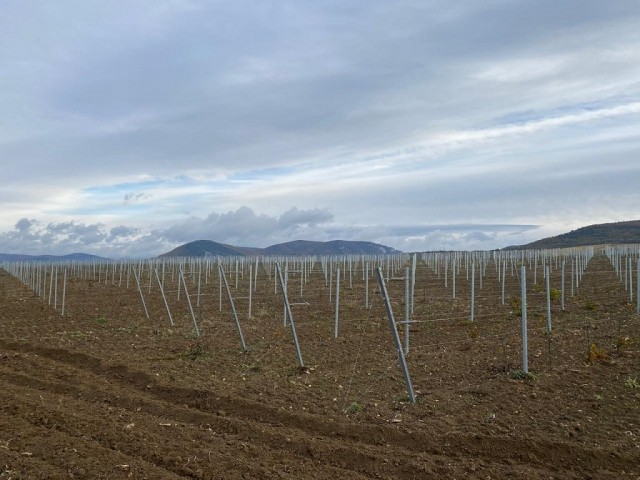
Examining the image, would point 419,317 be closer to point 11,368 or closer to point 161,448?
point 11,368

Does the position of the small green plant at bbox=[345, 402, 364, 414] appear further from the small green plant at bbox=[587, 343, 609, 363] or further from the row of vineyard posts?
the small green plant at bbox=[587, 343, 609, 363]

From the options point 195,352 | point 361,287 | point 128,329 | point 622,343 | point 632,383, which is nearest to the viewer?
point 632,383

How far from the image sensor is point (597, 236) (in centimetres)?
12275

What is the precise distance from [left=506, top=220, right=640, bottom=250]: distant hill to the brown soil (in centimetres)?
11154

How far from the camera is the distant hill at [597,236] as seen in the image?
4544 inches

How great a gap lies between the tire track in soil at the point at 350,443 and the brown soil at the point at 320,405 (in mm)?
21

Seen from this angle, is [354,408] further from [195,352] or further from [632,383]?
[195,352]

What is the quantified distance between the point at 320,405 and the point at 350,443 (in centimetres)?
153

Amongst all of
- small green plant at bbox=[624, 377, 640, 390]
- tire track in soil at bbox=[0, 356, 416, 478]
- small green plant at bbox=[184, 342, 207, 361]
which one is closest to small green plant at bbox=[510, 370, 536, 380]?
small green plant at bbox=[624, 377, 640, 390]

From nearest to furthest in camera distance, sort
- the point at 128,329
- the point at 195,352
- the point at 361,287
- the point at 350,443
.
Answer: the point at 350,443 → the point at 195,352 → the point at 128,329 → the point at 361,287

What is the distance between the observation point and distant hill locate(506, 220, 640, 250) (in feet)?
379

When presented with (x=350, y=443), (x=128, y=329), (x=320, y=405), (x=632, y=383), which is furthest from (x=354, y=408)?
(x=128, y=329)

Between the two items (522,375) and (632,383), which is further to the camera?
(522,375)

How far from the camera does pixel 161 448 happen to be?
18.6 ft
